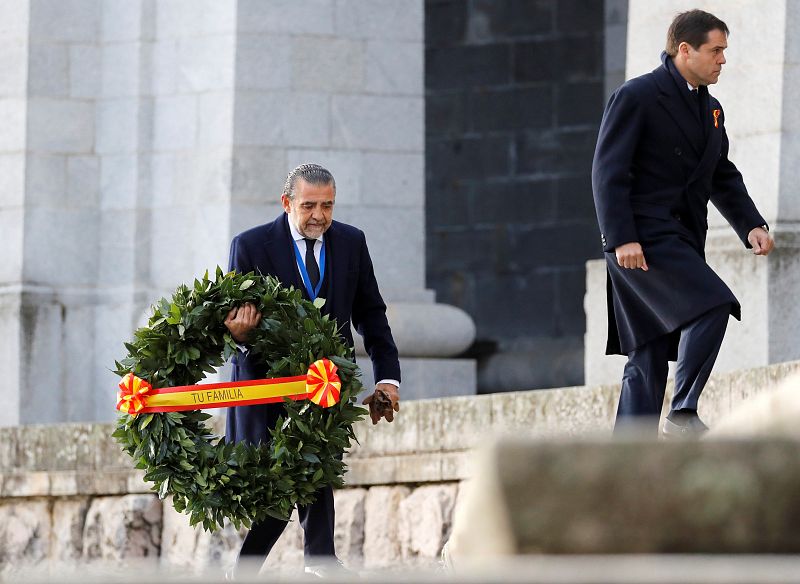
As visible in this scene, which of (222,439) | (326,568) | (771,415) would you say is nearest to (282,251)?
(222,439)

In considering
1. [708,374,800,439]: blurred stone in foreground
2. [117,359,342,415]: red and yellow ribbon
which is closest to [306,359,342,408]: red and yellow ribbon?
[117,359,342,415]: red and yellow ribbon

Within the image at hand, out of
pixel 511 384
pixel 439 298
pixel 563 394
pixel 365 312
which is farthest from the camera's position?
pixel 439 298

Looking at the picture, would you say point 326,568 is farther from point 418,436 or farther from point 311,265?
point 418,436

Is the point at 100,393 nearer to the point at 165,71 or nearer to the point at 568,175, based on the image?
the point at 165,71

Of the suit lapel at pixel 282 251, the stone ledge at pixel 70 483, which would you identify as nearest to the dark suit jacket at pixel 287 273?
the suit lapel at pixel 282 251

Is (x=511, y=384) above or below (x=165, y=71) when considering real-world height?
below

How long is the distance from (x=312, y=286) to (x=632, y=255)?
1081mm

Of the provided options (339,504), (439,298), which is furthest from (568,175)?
(339,504)

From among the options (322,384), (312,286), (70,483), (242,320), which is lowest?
(70,483)

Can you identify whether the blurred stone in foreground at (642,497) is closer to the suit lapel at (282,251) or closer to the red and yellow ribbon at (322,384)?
the red and yellow ribbon at (322,384)

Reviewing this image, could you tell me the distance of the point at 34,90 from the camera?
10891 millimetres

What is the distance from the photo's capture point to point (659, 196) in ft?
20.9

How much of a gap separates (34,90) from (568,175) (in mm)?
4477

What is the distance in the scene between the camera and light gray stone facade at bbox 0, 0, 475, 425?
10602mm
